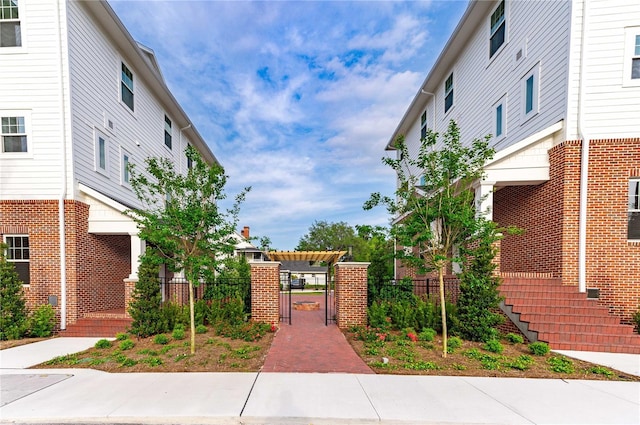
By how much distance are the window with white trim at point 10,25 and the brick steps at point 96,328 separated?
882 centimetres

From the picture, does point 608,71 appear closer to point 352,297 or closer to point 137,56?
point 352,297

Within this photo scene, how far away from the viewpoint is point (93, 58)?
32.0 feet

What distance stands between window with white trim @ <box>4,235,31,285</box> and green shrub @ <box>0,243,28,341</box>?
55 cm

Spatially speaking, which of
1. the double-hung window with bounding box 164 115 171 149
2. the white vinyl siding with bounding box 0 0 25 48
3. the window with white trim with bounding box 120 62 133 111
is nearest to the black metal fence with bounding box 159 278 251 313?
the window with white trim with bounding box 120 62 133 111

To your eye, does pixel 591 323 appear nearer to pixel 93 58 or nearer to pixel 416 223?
pixel 416 223

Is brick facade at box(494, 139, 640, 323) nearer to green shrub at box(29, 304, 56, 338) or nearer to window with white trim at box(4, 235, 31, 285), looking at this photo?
green shrub at box(29, 304, 56, 338)

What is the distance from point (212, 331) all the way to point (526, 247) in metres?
10.2

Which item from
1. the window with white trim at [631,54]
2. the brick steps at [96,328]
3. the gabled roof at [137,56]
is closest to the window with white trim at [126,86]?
the gabled roof at [137,56]

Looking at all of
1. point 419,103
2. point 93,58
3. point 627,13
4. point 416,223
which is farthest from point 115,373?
point 419,103

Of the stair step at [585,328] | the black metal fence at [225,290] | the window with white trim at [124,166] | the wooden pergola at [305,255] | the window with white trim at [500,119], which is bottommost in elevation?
the stair step at [585,328]

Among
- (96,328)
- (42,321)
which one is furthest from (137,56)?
(96,328)

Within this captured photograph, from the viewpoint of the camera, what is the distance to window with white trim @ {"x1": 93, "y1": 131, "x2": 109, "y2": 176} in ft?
32.8

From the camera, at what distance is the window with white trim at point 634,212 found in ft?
25.1

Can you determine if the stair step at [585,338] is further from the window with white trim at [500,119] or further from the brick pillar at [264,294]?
the brick pillar at [264,294]
